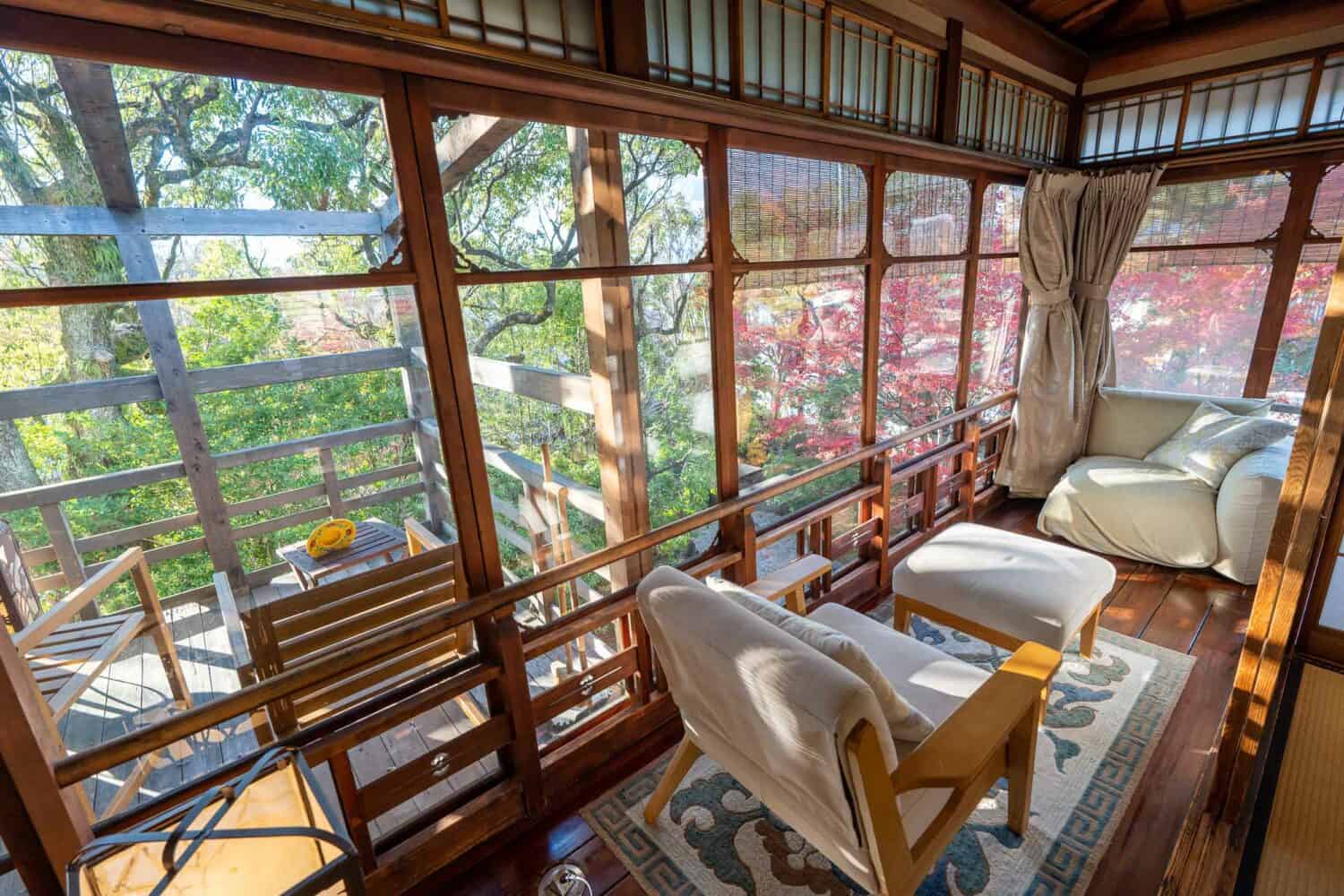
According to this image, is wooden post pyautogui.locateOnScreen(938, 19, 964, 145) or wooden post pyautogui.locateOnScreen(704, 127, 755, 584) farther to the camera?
wooden post pyautogui.locateOnScreen(938, 19, 964, 145)

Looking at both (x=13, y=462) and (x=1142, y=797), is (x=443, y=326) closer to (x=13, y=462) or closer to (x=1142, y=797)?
(x=13, y=462)

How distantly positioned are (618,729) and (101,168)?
1.84 m

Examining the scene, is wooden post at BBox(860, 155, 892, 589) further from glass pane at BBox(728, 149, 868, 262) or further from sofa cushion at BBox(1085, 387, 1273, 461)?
sofa cushion at BBox(1085, 387, 1273, 461)

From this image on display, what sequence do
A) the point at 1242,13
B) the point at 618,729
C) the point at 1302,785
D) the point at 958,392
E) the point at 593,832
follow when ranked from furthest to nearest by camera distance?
the point at 958,392
the point at 1242,13
the point at 618,729
the point at 593,832
the point at 1302,785

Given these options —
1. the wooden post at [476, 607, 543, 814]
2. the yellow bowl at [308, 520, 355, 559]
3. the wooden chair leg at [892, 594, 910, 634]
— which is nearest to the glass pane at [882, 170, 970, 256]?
the wooden chair leg at [892, 594, 910, 634]

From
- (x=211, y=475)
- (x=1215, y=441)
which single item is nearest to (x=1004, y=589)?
(x=1215, y=441)

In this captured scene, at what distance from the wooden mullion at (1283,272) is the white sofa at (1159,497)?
0.24 metres

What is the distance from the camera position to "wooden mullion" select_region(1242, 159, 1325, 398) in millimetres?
2896

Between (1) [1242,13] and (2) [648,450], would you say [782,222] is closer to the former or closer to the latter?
(2) [648,450]

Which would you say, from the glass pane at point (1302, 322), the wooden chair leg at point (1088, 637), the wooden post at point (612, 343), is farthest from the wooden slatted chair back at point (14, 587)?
the glass pane at point (1302, 322)

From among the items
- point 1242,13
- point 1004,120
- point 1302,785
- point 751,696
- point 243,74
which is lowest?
point 1302,785

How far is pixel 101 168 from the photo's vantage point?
1.04 m

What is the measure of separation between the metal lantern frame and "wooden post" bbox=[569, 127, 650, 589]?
111 centimetres

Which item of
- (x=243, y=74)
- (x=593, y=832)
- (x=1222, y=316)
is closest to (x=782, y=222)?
(x=243, y=74)
